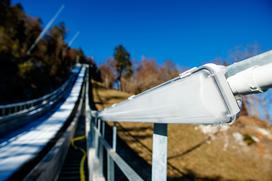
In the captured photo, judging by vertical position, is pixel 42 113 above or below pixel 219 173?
above

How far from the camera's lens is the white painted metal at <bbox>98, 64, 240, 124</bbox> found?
32.0 inches

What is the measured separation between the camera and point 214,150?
52.5ft

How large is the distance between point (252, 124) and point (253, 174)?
6.41 meters

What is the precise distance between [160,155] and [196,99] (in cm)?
48

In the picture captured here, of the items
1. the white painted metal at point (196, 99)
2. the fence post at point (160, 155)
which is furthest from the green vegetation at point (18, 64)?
the white painted metal at point (196, 99)

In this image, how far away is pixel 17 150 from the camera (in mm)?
6039

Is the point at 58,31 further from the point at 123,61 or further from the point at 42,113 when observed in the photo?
the point at 42,113

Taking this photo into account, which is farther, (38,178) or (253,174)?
(253,174)

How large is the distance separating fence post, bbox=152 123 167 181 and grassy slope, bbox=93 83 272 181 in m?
10.4

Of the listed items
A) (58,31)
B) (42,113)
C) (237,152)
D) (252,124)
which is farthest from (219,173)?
(58,31)

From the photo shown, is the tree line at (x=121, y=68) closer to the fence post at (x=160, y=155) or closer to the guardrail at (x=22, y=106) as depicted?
the guardrail at (x=22, y=106)

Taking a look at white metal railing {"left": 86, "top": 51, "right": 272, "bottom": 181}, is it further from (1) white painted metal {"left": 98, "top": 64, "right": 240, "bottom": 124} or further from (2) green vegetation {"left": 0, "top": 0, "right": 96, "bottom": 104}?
(2) green vegetation {"left": 0, "top": 0, "right": 96, "bottom": 104}

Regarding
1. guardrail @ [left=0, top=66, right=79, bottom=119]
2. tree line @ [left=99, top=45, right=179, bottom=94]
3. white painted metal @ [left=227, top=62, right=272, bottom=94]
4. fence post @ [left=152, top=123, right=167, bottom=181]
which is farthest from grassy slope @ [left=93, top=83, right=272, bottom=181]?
tree line @ [left=99, top=45, right=179, bottom=94]

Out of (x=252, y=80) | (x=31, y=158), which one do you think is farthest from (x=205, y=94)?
(x=31, y=158)
